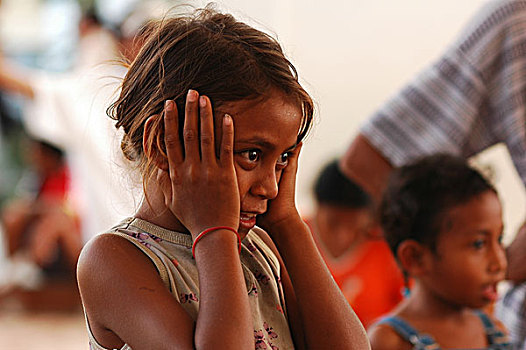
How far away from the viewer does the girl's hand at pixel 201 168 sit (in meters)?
0.92

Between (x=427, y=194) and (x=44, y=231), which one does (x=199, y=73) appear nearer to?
(x=427, y=194)

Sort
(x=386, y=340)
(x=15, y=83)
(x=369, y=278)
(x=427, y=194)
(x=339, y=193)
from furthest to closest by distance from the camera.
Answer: (x=339, y=193) < (x=369, y=278) < (x=15, y=83) < (x=427, y=194) < (x=386, y=340)

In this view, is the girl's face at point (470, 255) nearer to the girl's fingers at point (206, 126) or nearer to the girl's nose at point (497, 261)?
the girl's nose at point (497, 261)

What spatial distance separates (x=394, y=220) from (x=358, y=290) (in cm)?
107

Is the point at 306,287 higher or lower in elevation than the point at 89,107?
higher

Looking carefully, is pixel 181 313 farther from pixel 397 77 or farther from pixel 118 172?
pixel 397 77

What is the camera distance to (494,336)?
1.58 metres

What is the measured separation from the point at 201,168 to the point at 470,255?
765mm

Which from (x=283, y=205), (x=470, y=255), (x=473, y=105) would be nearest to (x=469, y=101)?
(x=473, y=105)

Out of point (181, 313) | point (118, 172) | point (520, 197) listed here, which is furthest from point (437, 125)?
point (520, 197)

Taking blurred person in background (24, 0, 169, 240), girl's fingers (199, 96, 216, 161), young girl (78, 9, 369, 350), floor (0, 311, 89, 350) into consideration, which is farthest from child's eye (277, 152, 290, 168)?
floor (0, 311, 89, 350)

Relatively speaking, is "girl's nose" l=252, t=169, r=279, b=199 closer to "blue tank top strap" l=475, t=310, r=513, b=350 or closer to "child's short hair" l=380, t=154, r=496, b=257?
"child's short hair" l=380, t=154, r=496, b=257

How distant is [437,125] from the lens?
170cm

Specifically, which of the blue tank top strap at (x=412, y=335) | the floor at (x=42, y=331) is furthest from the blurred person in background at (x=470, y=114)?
the floor at (x=42, y=331)
